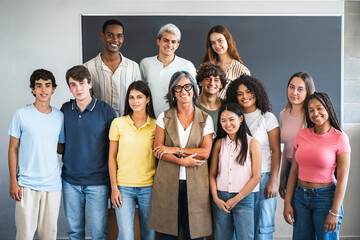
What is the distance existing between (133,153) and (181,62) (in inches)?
43.3

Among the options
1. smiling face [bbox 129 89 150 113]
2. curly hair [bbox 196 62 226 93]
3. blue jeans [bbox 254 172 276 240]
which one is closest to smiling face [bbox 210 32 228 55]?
curly hair [bbox 196 62 226 93]

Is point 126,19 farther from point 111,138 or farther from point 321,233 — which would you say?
point 321,233

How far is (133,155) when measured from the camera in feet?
7.78

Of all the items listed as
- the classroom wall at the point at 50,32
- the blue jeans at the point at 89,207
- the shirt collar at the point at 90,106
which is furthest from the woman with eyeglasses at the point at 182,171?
the classroom wall at the point at 50,32

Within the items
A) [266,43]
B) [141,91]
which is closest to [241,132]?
[141,91]

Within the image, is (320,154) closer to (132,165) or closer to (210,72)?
(210,72)

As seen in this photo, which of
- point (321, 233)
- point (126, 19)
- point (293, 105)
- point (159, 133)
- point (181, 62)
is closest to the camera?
point (321, 233)

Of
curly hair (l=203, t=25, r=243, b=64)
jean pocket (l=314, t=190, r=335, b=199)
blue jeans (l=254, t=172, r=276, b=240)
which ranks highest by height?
curly hair (l=203, t=25, r=243, b=64)

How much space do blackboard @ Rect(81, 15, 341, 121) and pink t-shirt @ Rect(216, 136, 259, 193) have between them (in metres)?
1.65

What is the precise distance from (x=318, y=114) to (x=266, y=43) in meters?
1.80

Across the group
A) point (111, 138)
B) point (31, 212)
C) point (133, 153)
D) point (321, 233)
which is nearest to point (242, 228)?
point (321, 233)

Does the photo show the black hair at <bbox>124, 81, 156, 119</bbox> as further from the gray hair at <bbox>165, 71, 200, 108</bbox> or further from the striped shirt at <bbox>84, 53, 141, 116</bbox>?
the striped shirt at <bbox>84, 53, 141, 116</bbox>

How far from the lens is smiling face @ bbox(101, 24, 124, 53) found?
10.1 feet

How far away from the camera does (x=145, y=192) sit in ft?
7.82
